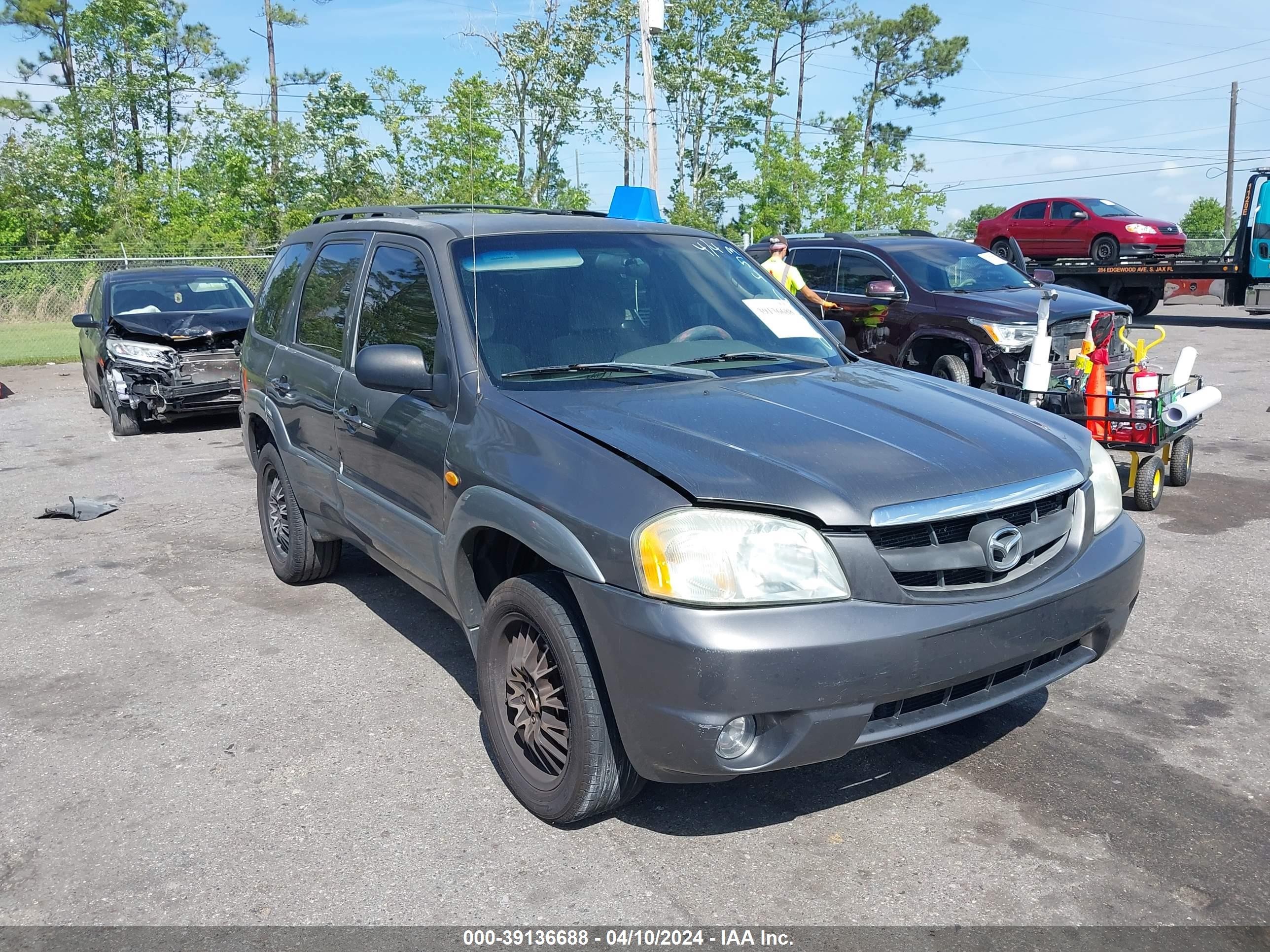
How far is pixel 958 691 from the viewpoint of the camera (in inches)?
124

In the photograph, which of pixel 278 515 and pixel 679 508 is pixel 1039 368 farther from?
pixel 679 508

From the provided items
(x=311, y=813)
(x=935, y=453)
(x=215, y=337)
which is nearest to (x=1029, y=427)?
(x=935, y=453)

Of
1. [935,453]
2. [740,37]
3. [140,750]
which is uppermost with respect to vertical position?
[740,37]

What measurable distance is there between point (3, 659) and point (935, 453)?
4.21 m

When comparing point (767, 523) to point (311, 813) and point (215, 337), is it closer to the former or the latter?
point (311, 813)

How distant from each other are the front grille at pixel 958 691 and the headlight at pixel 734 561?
14.6 inches

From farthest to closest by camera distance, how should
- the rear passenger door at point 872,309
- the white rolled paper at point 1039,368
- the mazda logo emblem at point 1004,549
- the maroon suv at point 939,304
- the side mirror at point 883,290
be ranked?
the rear passenger door at point 872,309, the side mirror at point 883,290, the maroon suv at point 939,304, the white rolled paper at point 1039,368, the mazda logo emblem at point 1004,549

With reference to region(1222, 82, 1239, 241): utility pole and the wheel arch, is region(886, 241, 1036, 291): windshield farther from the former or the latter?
region(1222, 82, 1239, 241): utility pole

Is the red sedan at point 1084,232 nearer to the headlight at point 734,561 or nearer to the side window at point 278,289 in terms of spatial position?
the side window at point 278,289

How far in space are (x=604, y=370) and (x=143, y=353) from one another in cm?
877

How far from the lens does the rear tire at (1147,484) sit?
721 cm

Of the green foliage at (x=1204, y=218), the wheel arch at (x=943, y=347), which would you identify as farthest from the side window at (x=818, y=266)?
the green foliage at (x=1204, y=218)

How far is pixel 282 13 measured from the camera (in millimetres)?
43750

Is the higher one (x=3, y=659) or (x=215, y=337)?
(x=215, y=337)
